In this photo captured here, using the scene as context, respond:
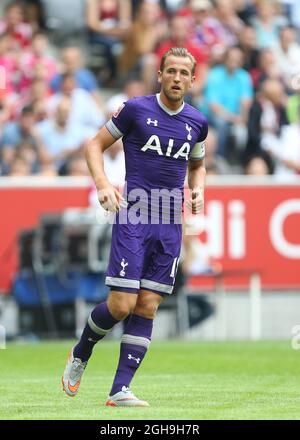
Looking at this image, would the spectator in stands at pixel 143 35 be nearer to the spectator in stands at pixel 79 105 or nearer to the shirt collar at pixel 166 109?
the spectator in stands at pixel 79 105

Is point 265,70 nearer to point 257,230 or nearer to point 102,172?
point 257,230

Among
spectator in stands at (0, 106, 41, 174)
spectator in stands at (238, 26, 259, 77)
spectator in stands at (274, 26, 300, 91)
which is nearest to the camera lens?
spectator in stands at (0, 106, 41, 174)

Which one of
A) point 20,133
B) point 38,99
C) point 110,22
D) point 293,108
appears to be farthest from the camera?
point 110,22

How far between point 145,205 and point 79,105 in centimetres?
1030

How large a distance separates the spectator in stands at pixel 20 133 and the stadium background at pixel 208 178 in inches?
0.9

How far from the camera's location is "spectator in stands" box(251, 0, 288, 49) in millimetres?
21219

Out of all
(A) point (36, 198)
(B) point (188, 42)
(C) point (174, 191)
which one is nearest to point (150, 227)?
(C) point (174, 191)

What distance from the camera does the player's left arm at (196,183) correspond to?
9.23m

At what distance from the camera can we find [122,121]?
30.1ft

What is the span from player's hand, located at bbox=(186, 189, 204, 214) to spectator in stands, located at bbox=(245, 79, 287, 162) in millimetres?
9806

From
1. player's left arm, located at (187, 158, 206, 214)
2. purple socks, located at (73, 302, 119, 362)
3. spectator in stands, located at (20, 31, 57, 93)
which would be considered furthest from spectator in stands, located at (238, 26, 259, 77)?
purple socks, located at (73, 302, 119, 362)

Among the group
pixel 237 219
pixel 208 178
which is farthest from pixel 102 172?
pixel 208 178

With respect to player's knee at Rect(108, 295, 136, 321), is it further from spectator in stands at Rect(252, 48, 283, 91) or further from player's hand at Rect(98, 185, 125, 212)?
spectator in stands at Rect(252, 48, 283, 91)
